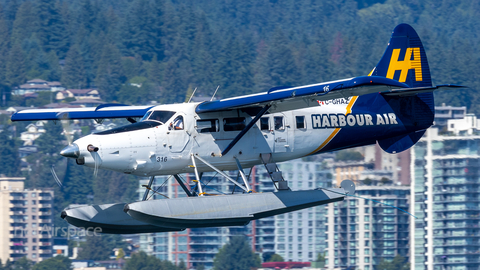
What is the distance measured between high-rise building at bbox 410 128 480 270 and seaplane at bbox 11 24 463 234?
6774 centimetres

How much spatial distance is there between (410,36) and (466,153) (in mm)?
69810

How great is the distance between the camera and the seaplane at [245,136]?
21812mm

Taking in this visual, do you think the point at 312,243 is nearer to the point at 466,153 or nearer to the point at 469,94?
the point at 466,153

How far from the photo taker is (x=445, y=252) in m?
93.2

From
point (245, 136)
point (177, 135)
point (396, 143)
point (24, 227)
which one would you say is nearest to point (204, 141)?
point (177, 135)

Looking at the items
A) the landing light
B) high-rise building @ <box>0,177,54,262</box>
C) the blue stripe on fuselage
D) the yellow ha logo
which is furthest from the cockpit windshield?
high-rise building @ <box>0,177,54,262</box>

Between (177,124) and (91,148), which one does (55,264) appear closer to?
(177,124)

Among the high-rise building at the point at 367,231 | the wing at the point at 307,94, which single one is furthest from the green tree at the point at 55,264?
the wing at the point at 307,94

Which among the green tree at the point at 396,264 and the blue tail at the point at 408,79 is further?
the green tree at the point at 396,264

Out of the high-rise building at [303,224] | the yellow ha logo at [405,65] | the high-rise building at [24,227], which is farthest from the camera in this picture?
the high-rise building at [24,227]

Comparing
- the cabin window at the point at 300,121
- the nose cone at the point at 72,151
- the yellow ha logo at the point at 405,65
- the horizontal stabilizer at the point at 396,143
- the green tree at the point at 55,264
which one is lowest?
the green tree at the point at 55,264

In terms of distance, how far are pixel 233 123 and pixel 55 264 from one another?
8391cm

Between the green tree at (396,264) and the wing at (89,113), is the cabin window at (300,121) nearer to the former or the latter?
the wing at (89,113)

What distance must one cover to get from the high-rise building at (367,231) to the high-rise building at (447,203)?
1924mm
